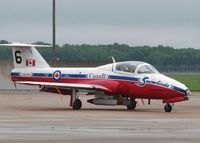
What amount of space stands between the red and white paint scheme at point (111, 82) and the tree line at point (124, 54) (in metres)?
31.7

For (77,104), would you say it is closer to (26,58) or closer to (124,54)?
(26,58)

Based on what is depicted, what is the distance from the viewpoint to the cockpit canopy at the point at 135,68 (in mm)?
37406

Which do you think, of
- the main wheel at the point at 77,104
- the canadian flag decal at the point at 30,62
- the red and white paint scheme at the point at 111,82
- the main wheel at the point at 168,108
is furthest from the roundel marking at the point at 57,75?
the main wheel at the point at 168,108

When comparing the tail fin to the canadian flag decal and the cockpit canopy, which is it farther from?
the cockpit canopy

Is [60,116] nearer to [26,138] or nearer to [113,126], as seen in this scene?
[113,126]

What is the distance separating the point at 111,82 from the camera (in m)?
38.0

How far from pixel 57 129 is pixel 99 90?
13636 millimetres

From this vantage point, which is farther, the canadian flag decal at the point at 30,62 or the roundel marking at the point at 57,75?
the canadian flag decal at the point at 30,62

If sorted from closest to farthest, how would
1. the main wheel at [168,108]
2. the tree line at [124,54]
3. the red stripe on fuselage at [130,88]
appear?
1. the main wheel at [168,108]
2. the red stripe on fuselage at [130,88]
3. the tree line at [124,54]

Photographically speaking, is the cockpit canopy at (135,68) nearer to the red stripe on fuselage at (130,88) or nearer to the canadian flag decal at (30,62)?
the red stripe on fuselage at (130,88)

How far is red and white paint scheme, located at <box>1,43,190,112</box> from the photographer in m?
36.7

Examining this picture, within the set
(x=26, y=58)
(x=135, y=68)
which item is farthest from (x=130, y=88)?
(x=26, y=58)

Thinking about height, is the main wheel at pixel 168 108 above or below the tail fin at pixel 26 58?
below

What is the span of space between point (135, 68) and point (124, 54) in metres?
73.8
